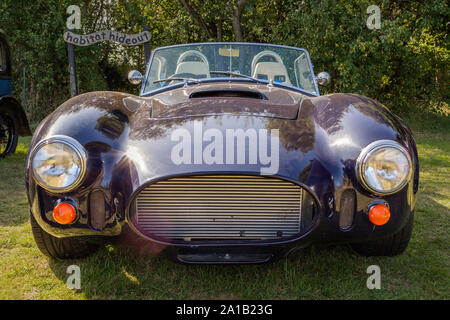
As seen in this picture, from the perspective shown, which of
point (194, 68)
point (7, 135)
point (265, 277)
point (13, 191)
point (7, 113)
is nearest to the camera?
point (265, 277)

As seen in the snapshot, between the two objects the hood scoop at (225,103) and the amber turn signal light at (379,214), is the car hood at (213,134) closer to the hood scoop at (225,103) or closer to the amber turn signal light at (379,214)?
the hood scoop at (225,103)

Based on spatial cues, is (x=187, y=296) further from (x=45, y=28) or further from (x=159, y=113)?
(x=45, y=28)

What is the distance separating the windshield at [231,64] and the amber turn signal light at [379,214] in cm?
151

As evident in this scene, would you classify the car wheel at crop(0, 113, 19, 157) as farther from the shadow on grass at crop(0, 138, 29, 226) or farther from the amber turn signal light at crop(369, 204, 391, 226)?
the amber turn signal light at crop(369, 204, 391, 226)

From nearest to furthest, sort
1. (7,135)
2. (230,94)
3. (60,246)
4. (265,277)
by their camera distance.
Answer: (265,277) < (60,246) < (230,94) < (7,135)

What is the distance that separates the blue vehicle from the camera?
5484 mm

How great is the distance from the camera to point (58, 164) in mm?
1895

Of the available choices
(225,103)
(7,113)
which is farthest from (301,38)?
(225,103)

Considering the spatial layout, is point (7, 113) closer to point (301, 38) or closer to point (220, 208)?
point (220, 208)

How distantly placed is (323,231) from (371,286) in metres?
0.56

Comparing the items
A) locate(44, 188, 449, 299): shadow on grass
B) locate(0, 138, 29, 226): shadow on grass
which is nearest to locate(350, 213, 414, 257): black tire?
locate(44, 188, 449, 299): shadow on grass

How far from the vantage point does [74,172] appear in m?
1.89

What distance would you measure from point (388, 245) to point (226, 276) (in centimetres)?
101

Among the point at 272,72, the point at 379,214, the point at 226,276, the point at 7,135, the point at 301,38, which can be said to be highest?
the point at 301,38
